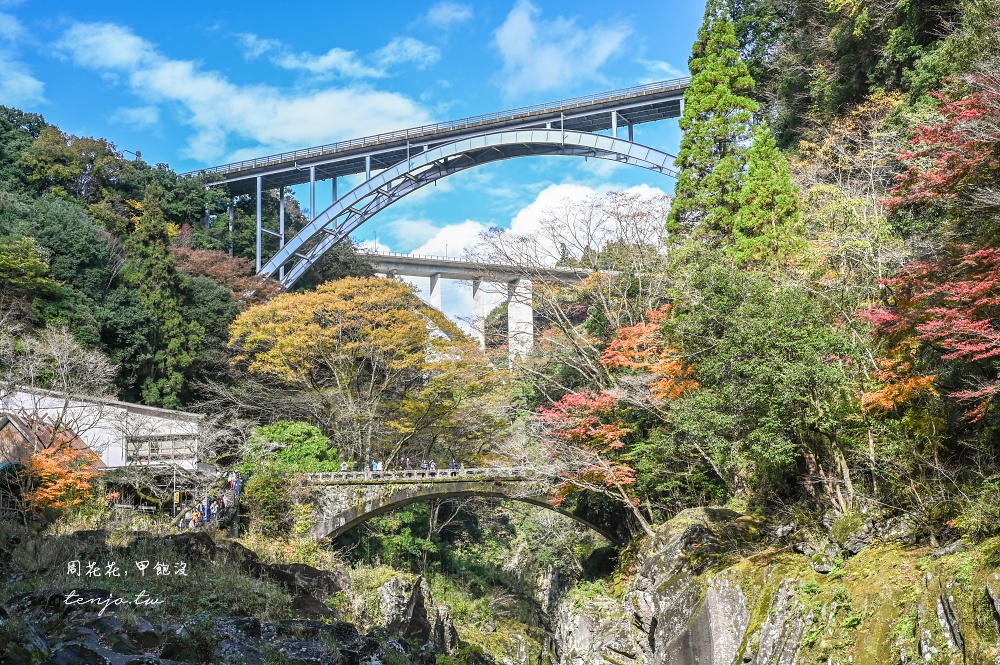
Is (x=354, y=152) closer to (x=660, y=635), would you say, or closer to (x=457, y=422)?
(x=457, y=422)

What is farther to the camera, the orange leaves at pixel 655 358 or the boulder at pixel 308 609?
the orange leaves at pixel 655 358

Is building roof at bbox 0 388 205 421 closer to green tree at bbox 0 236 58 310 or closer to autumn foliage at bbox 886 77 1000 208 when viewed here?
green tree at bbox 0 236 58 310

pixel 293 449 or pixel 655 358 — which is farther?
pixel 293 449

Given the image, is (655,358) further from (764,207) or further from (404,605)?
(404,605)

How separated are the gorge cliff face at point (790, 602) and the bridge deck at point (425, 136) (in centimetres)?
1919

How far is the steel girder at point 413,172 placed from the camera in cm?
3241

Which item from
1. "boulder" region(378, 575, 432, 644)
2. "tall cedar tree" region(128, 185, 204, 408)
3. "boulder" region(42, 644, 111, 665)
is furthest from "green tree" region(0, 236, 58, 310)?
"boulder" region(42, 644, 111, 665)

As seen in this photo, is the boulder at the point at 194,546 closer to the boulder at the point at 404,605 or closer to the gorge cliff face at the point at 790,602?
the boulder at the point at 404,605

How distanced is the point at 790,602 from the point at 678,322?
5.68m

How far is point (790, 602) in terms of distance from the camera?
11836mm

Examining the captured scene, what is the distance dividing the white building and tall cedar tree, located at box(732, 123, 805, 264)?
49.0ft

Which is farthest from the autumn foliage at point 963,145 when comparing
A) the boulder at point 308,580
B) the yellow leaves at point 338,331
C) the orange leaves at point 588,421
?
the yellow leaves at point 338,331

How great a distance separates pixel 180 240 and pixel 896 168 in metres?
28.6

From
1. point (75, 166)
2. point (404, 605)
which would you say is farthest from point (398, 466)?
point (75, 166)
